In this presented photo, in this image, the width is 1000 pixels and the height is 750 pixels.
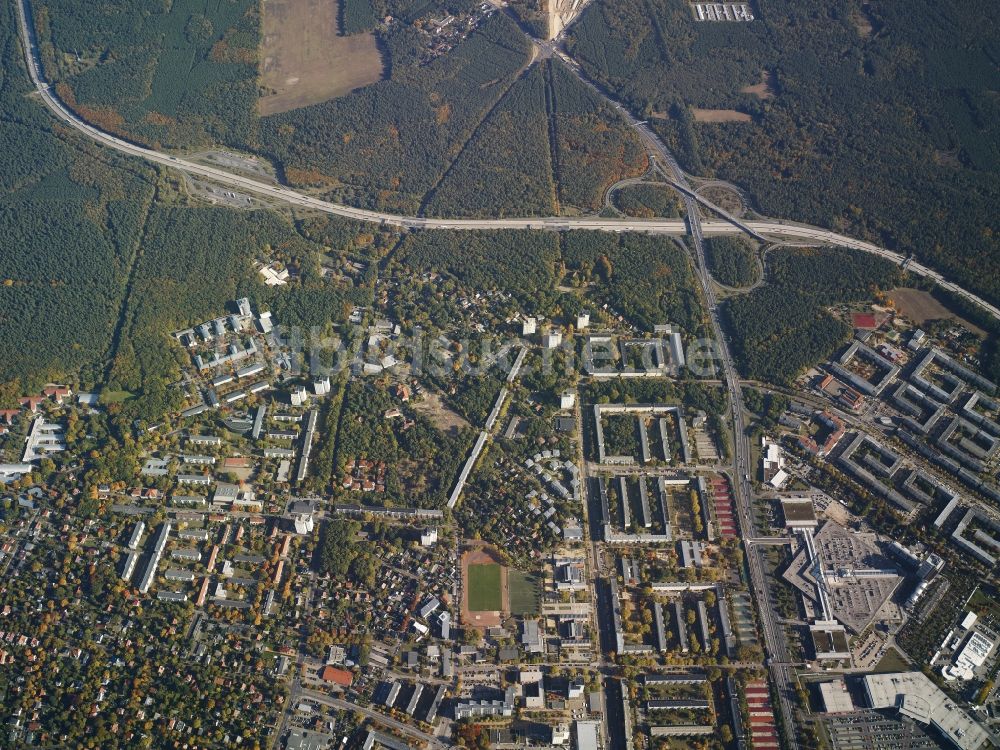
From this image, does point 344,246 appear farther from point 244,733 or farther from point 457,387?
point 244,733

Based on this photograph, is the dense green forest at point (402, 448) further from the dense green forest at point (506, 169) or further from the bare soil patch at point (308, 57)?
the bare soil patch at point (308, 57)

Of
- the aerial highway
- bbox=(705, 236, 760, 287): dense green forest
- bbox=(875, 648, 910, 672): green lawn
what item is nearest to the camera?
bbox=(875, 648, 910, 672): green lawn

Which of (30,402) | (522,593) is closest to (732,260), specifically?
(522,593)

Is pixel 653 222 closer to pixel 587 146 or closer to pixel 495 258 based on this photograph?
pixel 587 146

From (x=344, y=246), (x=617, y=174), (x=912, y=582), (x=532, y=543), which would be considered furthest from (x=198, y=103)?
(x=912, y=582)

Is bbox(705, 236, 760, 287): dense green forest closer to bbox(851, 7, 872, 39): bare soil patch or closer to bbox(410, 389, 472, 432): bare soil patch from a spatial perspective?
bbox(410, 389, 472, 432): bare soil patch

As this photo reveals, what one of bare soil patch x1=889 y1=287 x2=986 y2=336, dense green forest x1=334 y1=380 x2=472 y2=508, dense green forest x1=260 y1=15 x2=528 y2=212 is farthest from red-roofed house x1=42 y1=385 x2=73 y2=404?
bare soil patch x1=889 y1=287 x2=986 y2=336
